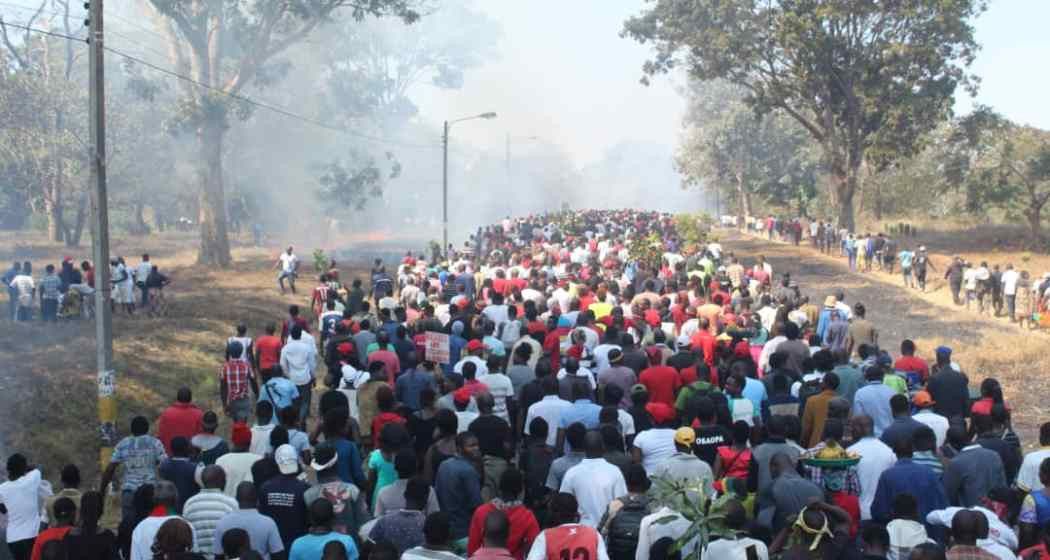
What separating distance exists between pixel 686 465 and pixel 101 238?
7.02 m

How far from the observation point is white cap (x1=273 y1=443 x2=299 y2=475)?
6.98 m

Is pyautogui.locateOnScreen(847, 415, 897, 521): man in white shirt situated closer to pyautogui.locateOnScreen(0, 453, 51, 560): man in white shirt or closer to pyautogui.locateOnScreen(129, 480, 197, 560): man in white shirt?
pyautogui.locateOnScreen(129, 480, 197, 560): man in white shirt

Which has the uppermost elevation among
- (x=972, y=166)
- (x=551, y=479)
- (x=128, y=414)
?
(x=972, y=166)

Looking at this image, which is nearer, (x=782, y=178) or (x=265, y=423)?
(x=265, y=423)

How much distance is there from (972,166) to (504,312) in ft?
110

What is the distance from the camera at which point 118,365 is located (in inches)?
683

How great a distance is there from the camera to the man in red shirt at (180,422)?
9.30 meters

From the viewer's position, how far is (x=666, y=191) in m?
124

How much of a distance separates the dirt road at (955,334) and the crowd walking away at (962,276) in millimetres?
531

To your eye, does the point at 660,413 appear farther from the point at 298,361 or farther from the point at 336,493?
the point at 298,361

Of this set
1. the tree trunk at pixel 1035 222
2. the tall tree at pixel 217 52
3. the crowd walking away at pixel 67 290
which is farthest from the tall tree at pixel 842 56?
the crowd walking away at pixel 67 290

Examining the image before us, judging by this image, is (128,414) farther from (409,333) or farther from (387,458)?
(387,458)

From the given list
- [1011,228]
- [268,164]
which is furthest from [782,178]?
[268,164]

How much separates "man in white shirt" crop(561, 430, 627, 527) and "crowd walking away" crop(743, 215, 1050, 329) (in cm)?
2038
